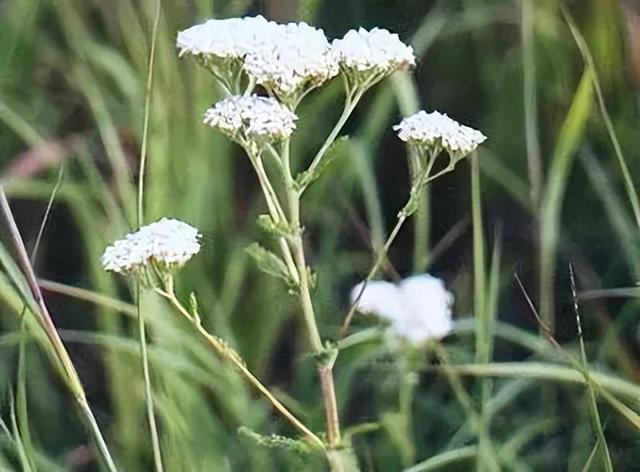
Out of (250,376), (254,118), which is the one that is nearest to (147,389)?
(250,376)

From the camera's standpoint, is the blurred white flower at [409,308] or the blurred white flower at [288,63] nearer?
the blurred white flower at [288,63]

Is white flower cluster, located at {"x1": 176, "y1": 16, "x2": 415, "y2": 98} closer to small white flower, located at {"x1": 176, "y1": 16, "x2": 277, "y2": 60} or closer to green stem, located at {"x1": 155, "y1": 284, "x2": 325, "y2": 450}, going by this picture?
small white flower, located at {"x1": 176, "y1": 16, "x2": 277, "y2": 60}

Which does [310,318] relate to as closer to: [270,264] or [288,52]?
[270,264]

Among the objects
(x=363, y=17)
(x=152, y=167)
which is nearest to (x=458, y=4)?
(x=363, y=17)

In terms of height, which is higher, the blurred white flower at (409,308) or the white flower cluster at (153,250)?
the white flower cluster at (153,250)

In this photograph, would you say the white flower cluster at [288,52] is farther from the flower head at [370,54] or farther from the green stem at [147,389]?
the green stem at [147,389]

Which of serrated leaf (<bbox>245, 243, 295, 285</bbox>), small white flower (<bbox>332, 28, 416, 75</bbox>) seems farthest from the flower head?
serrated leaf (<bbox>245, 243, 295, 285</bbox>)

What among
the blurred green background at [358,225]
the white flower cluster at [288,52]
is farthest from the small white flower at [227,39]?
the blurred green background at [358,225]
